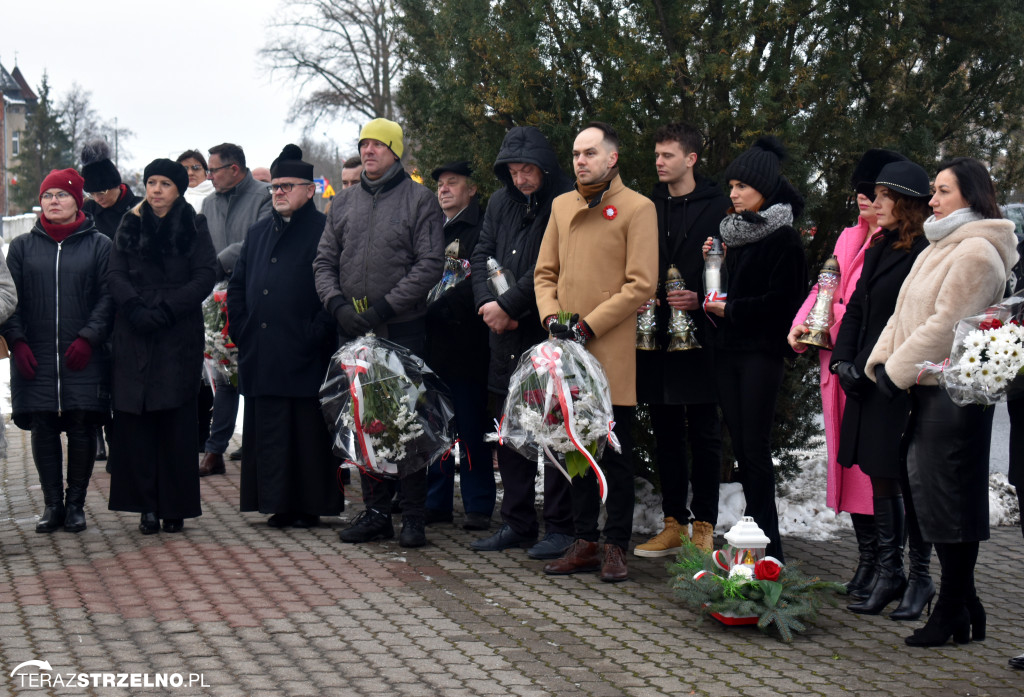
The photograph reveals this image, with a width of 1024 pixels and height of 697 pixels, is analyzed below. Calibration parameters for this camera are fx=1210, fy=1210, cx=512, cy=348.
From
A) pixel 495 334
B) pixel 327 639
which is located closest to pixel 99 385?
pixel 495 334

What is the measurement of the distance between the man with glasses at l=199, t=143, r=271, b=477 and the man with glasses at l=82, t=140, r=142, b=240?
0.65m

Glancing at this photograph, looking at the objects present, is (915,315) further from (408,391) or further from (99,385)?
(99,385)

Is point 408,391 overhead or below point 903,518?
overhead

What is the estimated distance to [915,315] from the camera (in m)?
4.88

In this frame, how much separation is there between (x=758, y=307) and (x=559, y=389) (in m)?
1.02

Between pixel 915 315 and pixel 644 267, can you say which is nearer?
pixel 915 315

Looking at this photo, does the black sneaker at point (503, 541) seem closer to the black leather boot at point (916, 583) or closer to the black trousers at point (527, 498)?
the black trousers at point (527, 498)

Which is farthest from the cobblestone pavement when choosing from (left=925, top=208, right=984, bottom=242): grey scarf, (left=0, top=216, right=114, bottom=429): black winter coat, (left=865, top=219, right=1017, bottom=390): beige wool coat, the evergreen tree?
the evergreen tree

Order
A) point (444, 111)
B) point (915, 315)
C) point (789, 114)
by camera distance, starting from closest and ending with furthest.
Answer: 1. point (915, 315)
2. point (789, 114)
3. point (444, 111)

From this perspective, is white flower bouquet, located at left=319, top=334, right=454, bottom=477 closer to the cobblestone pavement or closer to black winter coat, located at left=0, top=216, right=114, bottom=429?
the cobblestone pavement

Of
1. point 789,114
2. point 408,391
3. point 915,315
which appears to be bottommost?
point 408,391

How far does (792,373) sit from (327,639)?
10.8ft

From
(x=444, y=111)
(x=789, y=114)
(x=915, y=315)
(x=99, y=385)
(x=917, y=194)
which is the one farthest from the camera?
(x=444, y=111)

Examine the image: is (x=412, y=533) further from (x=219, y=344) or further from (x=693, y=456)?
(x=219, y=344)
